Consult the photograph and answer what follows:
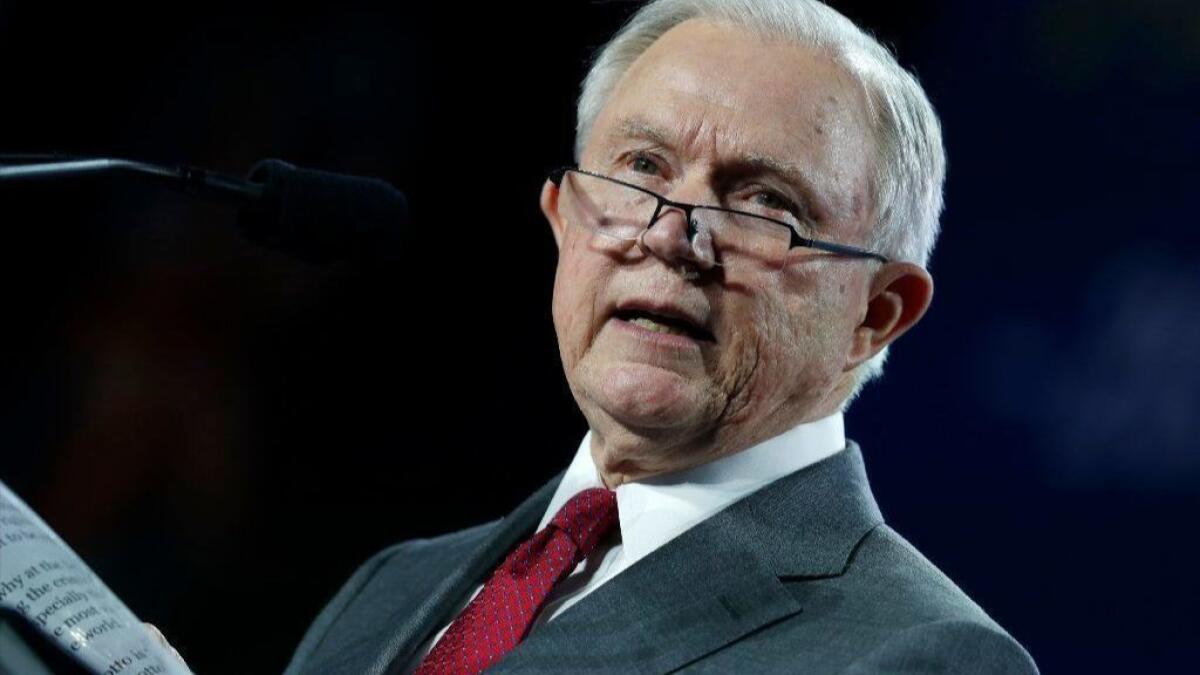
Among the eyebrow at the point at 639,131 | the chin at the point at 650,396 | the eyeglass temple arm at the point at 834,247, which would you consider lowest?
the chin at the point at 650,396

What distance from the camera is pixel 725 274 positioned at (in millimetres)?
1762

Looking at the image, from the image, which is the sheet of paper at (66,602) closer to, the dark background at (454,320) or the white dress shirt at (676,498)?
the white dress shirt at (676,498)

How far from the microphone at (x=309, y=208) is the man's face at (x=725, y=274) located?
30 cm

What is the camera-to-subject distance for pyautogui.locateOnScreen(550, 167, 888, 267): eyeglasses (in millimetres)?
1772

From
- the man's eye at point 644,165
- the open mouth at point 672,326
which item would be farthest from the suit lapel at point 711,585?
the man's eye at point 644,165

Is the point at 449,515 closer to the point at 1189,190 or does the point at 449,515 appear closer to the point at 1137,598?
the point at 1137,598

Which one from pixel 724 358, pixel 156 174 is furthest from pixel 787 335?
pixel 156 174

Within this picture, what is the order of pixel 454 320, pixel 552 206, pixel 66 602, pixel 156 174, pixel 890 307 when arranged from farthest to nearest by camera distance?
1. pixel 454 320
2. pixel 552 206
3. pixel 890 307
4. pixel 156 174
5. pixel 66 602

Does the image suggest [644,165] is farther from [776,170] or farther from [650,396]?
[650,396]

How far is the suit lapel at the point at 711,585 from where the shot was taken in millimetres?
1610

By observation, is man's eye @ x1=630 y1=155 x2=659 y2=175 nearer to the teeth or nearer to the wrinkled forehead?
the wrinkled forehead

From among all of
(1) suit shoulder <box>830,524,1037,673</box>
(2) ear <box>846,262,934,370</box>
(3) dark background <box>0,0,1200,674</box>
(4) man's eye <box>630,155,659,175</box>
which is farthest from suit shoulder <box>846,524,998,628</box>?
(3) dark background <box>0,0,1200,674</box>

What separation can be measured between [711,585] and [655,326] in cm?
33

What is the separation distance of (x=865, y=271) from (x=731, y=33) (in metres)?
0.37
